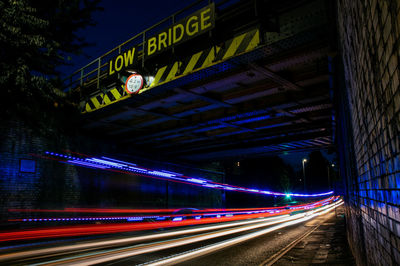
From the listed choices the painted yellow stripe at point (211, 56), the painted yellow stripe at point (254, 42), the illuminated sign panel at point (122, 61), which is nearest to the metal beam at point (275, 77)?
the painted yellow stripe at point (254, 42)

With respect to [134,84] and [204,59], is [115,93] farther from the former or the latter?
[204,59]

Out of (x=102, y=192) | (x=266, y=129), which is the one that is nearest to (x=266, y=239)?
(x=266, y=129)

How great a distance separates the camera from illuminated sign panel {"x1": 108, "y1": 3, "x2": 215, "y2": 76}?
8.66m

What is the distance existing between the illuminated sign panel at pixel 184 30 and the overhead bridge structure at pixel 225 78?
0.12 feet

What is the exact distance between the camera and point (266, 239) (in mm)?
14156

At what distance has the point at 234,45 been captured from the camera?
818 centimetres

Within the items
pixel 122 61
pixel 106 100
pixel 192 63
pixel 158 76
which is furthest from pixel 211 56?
pixel 106 100

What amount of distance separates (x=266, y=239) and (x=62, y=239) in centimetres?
998

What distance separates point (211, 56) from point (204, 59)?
0.90 feet

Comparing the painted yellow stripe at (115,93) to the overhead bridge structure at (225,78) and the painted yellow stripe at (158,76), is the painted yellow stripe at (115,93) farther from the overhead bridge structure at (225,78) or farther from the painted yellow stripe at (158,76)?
the painted yellow stripe at (158,76)

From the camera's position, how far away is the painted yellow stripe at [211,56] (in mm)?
8555

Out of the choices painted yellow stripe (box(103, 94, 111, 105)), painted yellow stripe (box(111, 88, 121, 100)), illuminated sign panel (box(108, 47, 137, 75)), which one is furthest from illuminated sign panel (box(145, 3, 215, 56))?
painted yellow stripe (box(103, 94, 111, 105))

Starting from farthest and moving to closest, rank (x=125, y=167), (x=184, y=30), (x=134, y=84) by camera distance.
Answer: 1. (x=125, y=167)
2. (x=134, y=84)
3. (x=184, y=30)

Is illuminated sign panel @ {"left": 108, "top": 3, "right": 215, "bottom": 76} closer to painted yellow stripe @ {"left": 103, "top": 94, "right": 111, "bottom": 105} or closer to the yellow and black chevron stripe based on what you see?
the yellow and black chevron stripe
